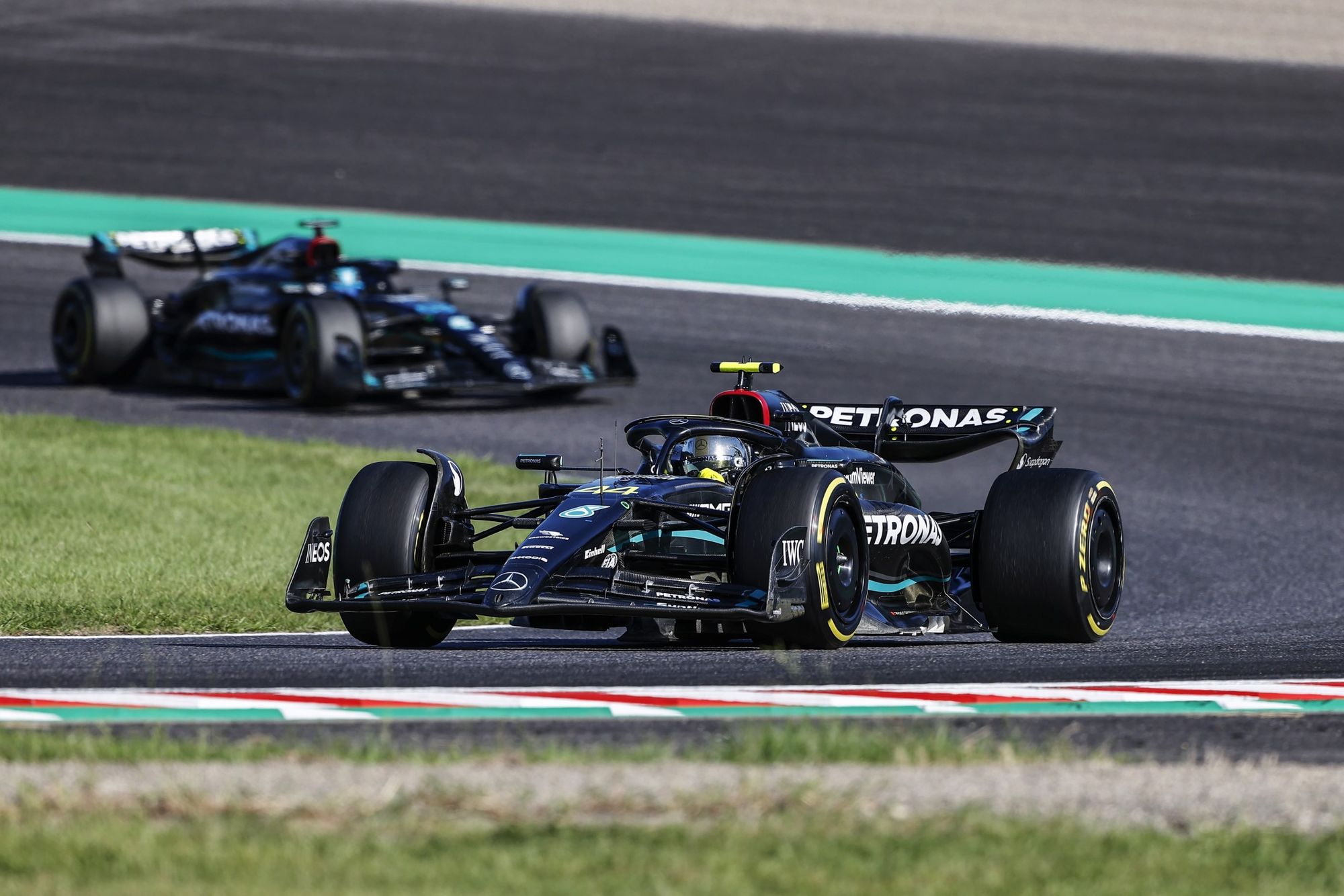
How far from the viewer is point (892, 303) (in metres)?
22.1

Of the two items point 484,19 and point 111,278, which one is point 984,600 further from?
point 484,19

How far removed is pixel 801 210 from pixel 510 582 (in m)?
17.2

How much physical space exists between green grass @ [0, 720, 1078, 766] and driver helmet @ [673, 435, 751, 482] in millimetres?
3227

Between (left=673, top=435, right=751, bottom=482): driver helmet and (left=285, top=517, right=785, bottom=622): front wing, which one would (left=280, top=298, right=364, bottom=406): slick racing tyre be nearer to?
(left=673, top=435, right=751, bottom=482): driver helmet

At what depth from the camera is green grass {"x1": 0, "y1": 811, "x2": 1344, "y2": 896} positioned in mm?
4902

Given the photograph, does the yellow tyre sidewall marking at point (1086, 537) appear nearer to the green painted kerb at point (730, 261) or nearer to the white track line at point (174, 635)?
the white track line at point (174, 635)

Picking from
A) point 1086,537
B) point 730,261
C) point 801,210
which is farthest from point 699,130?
point 1086,537

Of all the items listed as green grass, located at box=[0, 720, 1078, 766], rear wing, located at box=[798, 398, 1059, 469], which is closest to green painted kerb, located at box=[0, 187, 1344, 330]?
rear wing, located at box=[798, 398, 1059, 469]

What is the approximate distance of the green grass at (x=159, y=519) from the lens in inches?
432

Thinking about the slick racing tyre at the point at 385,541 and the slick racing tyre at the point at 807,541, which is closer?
the slick racing tyre at the point at 807,541

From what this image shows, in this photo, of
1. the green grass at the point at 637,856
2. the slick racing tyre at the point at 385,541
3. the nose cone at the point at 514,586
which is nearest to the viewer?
the green grass at the point at 637,856

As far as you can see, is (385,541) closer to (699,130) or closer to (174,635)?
(174,635)

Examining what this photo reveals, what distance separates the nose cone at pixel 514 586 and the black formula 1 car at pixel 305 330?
9588mm

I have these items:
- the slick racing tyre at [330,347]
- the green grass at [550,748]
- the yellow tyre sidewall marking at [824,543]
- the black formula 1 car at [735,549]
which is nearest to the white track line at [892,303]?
the slick racing tyre at [330,347]
